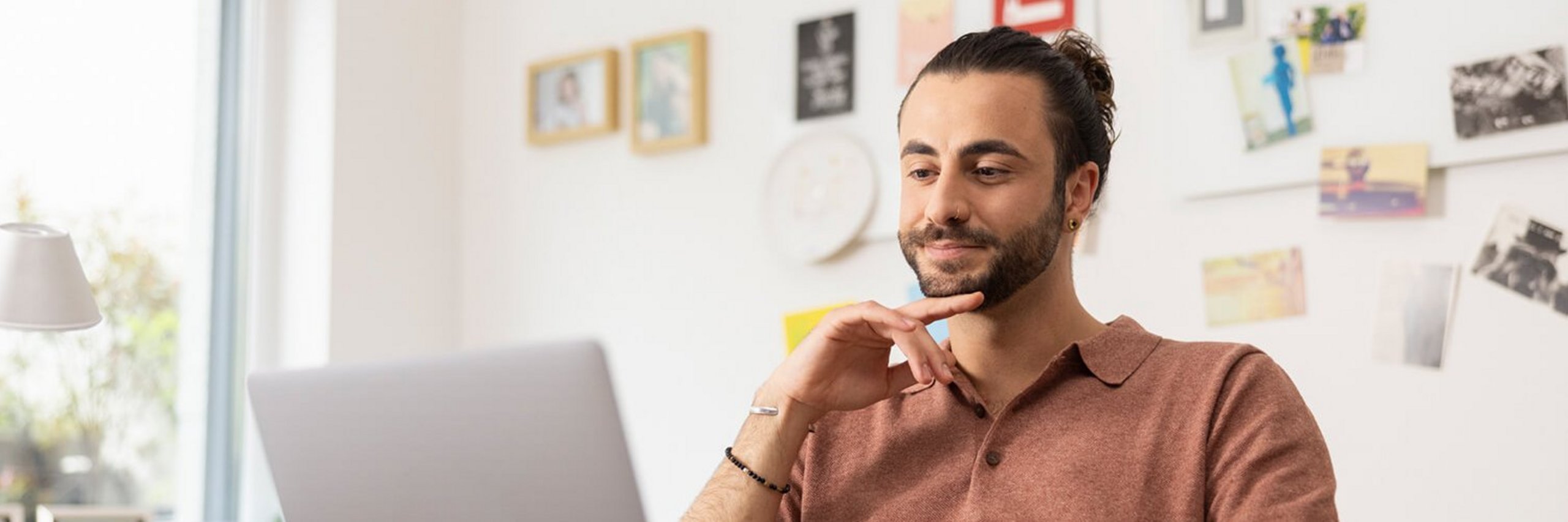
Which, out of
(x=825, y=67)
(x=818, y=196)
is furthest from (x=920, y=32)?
(x=818, y=196)

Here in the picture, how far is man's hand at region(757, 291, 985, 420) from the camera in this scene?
1.51 m

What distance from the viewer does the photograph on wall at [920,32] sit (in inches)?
97.0

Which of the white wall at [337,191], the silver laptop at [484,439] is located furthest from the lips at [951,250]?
the white wall at [337,191]

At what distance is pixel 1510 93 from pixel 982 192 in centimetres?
80

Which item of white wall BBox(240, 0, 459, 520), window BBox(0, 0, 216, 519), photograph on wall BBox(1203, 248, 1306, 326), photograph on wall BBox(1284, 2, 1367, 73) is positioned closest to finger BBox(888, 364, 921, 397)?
photograph on wall BBox(1203, 248, 1306, 326)

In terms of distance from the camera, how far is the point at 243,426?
297cm

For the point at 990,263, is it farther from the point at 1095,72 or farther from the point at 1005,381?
the point at 1095,72

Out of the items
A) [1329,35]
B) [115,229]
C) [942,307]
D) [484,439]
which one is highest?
[1329,35]

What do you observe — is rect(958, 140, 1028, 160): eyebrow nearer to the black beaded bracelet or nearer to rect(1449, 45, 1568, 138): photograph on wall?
the black beaded bracelet

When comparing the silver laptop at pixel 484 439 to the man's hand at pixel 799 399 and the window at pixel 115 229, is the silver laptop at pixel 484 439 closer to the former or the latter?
the man's hand at pixel 799 399

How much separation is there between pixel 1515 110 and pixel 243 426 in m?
2.24

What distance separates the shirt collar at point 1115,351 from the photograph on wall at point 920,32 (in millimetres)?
959

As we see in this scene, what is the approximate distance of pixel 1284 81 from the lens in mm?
2109

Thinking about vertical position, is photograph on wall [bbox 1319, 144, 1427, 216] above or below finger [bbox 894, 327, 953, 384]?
above
